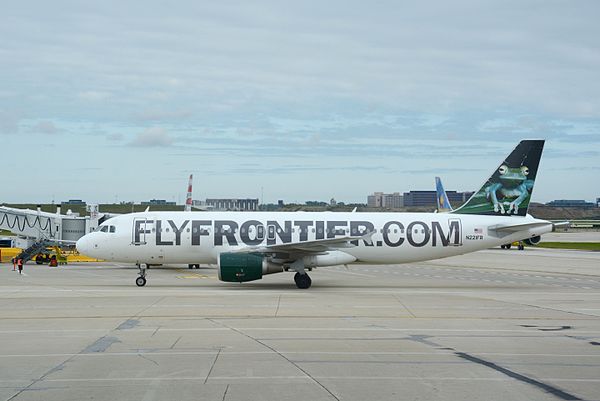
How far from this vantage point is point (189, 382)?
40.3ft

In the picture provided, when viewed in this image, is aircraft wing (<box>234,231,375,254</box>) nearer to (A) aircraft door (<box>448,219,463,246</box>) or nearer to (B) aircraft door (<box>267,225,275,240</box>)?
(B) aircraft door (<box>267,225,275,240</box>)

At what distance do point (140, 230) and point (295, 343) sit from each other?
18667 mm

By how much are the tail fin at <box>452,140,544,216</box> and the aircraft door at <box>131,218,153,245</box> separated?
53.5 feet

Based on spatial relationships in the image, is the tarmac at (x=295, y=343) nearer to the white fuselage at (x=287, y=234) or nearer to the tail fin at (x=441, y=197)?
the white fuselage at (x=287, y=234)

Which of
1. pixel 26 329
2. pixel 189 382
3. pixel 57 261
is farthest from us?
pixel 57 261

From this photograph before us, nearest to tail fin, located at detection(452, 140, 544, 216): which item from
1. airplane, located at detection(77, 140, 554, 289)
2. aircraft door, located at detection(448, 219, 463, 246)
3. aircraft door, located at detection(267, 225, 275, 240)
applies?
airplane, located at detection(77, 140, 554, 289)

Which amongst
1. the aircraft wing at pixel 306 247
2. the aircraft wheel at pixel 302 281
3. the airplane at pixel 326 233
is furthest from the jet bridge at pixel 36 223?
the aircraft wheel at pixel 302 281

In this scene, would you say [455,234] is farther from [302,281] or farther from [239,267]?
[239,267]

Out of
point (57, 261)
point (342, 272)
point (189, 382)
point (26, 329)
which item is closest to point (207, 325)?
point (26, 329)

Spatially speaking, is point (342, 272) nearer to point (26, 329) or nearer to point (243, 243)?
point (243, 243)

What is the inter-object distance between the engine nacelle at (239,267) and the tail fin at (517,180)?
12.0 meters

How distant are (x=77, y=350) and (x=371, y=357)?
20.3ft

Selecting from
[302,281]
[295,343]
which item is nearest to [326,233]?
[302,281]

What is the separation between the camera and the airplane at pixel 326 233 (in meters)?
33.4
